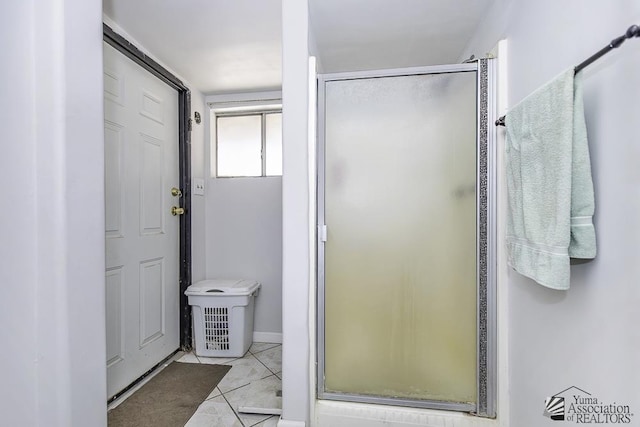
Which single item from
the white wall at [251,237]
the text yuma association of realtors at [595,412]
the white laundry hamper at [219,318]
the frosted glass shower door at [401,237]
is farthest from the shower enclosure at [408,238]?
the white wall at [251,237]

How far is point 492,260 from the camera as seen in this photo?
130cm

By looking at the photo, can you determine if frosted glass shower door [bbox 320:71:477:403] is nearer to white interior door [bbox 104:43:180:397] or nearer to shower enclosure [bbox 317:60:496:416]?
Answer: shower enclosure [bbox 317:60:496:416]

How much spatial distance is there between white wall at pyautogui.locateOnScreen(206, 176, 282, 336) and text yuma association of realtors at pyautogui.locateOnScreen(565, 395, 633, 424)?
6.07 ft

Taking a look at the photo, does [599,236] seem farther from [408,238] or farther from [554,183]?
[408,238]

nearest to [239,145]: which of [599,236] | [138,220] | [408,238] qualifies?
[138,220]

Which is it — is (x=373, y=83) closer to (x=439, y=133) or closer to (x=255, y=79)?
(x=439, y=133)

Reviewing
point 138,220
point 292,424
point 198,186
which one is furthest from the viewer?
point 198,186

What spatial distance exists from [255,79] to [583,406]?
2509 millimetres

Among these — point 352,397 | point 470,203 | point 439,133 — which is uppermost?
point 439,133

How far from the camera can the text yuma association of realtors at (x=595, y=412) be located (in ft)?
2.33

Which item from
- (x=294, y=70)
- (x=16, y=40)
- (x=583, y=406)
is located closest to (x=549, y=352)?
(x=583, y=406)

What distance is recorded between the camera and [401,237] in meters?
1.36

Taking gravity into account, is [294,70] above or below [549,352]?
above

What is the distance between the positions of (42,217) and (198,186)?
1581mm
